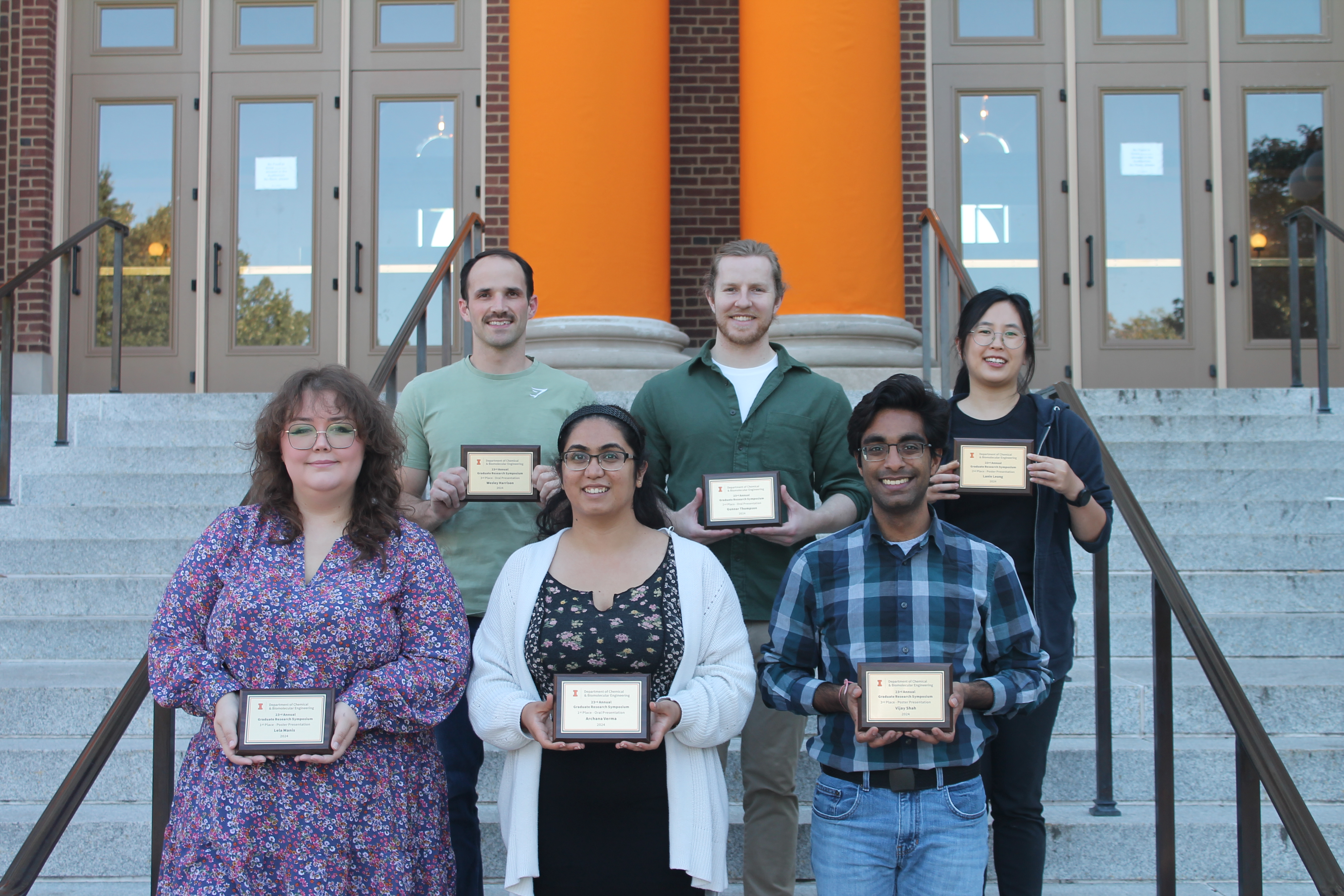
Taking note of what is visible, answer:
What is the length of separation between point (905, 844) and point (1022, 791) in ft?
1.88

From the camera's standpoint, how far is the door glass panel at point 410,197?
8742 mm

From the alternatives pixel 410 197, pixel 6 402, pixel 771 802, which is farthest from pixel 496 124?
pixel 771 802

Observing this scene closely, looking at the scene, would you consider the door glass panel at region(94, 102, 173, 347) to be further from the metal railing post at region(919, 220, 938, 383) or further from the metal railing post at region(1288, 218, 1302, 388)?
the metal railing post at region(1288, 218, 1302, 388)

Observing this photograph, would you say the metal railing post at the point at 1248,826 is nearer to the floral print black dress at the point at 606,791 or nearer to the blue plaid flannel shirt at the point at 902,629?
the blue plaid flannel shirt at the point at 902,629

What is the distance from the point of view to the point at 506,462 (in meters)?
3.02

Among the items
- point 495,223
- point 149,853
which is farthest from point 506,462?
point 495,223

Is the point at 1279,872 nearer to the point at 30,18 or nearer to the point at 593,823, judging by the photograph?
the point at 593,823

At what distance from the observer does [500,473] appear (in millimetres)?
3012

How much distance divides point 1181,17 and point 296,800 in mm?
8926

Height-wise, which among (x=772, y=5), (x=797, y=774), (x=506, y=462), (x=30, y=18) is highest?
(x=30, y=18)

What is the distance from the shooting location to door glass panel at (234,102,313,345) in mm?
8727

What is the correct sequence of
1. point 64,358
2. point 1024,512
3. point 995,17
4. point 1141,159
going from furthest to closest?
point 995,17, point 1141,159, point 64,358, point 1024,512

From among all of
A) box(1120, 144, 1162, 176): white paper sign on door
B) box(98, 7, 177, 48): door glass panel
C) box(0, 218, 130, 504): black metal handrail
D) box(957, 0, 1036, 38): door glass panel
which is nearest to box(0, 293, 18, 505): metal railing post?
box(0, 218, 130, 504): black metal handrail

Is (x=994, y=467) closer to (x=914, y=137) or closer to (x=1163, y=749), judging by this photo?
(x=1163, y=749)
